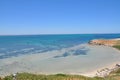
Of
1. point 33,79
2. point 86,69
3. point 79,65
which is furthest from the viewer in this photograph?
point 79,65

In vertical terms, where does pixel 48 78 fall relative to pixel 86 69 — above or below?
above

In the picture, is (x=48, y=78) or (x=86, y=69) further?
(x=86, y=69)

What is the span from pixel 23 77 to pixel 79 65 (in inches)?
1058

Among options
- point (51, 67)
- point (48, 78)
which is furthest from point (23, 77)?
point (51, 67)

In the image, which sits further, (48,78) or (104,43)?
(104,43)

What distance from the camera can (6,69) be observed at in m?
36.4

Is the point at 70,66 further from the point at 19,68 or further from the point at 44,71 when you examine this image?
the point at 19,68

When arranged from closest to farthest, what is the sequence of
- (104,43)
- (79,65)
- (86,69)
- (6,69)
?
(6,69) → (86,69) → (79,65) → (104,43)

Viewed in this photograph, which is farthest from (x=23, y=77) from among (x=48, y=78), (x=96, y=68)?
(x=96, y=68)

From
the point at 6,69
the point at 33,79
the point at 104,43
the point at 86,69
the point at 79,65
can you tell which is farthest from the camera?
the point at 104,43

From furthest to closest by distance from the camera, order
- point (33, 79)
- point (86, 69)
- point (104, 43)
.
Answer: point (104, 43) < point (86, 69) < point (33, 79)

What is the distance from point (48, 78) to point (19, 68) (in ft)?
69.4

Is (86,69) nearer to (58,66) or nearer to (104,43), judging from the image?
(58,66)

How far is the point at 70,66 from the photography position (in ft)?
136
